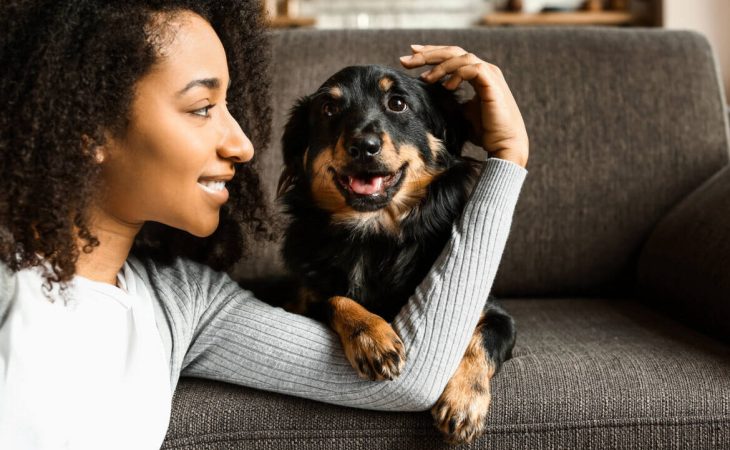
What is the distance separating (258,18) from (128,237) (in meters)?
0.56

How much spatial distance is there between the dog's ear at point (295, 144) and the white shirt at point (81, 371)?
1.79ft

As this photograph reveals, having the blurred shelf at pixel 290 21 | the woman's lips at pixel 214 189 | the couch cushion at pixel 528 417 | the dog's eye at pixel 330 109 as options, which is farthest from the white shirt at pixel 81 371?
the blurred shelf at pixel 290 21

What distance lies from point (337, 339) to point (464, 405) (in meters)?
0.26

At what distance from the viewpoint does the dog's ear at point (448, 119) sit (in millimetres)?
1550

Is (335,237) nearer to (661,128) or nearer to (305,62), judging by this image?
(305,62)

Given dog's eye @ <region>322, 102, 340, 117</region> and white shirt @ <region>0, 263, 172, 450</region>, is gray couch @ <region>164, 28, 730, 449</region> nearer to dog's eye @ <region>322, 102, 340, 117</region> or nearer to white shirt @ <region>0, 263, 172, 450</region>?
dog's eye @ <region>322, 102, 340, 117</region>

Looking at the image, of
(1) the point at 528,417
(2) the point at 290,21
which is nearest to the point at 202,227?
(1) the point at 528,417

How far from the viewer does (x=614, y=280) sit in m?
1.98

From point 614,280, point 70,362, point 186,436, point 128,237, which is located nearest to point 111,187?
point 128,237

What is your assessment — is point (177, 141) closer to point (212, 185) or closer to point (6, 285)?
point (212, 185)

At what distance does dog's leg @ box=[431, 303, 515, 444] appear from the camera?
1126 millimetres

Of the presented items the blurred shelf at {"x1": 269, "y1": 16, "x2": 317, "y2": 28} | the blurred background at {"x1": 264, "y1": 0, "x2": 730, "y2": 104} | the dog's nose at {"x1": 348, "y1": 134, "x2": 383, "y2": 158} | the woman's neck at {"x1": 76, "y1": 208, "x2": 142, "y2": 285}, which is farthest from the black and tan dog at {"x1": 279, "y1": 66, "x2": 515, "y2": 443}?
the blurred shelf at {"x1": 269, "y1": 16, "x2": 317, "y2": 28}

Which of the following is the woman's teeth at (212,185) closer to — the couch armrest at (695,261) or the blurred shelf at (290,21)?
the couch armrest at (695,261)

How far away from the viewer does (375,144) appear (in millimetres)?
1368
